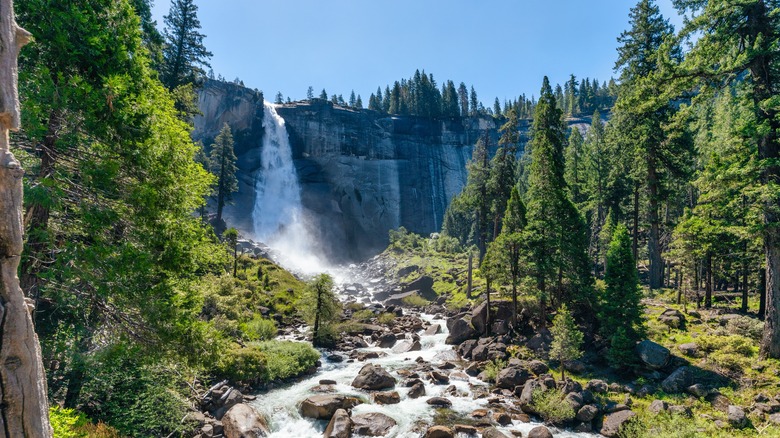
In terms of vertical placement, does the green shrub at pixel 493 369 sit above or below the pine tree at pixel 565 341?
below

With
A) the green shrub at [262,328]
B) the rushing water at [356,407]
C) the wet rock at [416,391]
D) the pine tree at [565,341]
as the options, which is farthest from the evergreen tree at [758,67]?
the green shrub at [262,328]

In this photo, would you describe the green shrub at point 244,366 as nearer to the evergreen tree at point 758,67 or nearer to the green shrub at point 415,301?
the evergreen tree at point 758,67

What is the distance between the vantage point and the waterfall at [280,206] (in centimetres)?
7688

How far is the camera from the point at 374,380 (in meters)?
20.0

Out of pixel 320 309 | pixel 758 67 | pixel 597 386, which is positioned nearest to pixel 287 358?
pixel 320 309

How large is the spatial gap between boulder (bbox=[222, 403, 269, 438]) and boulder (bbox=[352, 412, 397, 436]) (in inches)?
144

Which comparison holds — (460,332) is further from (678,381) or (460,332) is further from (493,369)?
(678,381)

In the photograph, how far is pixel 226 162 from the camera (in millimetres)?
52281

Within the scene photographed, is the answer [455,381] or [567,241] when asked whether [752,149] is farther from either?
[455,381]

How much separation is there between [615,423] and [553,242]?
12274mm

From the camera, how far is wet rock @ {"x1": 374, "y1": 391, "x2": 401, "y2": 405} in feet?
59.0

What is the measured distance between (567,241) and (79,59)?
2556cm

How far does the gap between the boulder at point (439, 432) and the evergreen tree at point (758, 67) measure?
13.8 metres

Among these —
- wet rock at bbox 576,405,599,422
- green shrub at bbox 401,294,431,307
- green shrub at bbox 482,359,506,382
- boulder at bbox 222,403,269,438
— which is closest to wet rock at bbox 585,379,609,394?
wet rock at bbox 576,405,599,422
